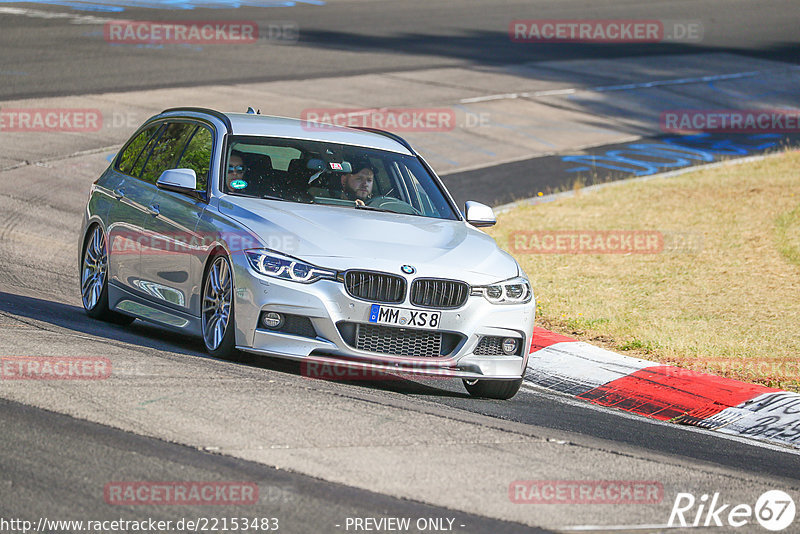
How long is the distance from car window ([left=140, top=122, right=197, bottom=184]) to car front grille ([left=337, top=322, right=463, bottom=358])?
2.68 m

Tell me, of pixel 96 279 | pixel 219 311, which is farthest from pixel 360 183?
pixel 96 279

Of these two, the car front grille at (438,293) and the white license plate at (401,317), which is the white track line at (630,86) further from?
the white license plate at (401,317)

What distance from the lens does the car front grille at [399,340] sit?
25.9 feet

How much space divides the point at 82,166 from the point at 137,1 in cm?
2064

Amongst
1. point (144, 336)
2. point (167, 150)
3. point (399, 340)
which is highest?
point (167, 150)

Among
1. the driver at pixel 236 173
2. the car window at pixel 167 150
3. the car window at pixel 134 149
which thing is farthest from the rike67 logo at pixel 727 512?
the car window at pixel 134 149

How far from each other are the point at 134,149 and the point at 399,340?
3.71 metres

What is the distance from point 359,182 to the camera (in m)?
9.29

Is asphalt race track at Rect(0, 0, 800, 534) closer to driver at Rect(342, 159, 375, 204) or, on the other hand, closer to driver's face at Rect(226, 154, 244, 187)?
driver's face at Rect(226, 154, 244, 187)

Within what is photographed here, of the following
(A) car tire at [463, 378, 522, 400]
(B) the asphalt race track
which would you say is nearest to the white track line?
(B) the asphalt race track

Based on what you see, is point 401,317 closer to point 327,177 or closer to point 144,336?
point 327,177

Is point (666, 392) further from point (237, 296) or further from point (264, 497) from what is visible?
point (264, 497)

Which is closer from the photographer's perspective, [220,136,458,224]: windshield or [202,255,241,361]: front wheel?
[202,255,241,361]: front wheel

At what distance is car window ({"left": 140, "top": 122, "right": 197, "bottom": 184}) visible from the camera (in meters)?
9.83
